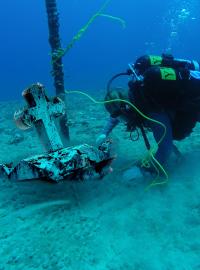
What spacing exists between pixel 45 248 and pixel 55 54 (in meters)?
3.58

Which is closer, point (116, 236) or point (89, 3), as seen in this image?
point (116, 236)

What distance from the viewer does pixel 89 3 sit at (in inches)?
3898

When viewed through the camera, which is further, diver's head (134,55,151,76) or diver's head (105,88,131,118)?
diver's head (134,55,151,76)

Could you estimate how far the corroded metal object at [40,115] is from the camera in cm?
412

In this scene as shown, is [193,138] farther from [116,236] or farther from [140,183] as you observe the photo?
[116,236]

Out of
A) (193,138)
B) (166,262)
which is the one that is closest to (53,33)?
(193,138)

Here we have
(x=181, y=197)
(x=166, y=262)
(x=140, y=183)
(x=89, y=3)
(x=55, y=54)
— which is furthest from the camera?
(x=89, y=3)

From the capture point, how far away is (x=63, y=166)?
365 centimetres

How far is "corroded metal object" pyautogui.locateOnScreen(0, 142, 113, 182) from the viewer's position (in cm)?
362

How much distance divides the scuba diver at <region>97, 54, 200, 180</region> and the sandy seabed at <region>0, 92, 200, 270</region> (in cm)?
53

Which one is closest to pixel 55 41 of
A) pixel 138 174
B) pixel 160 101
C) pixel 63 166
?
pixel 160 101

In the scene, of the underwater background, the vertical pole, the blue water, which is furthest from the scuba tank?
the blue water

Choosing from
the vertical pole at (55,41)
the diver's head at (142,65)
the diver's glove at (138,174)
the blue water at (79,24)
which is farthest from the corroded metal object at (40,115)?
the blue water at (79,24)

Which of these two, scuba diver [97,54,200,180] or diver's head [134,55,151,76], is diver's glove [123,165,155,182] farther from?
diver's head [134,55,151,76]
